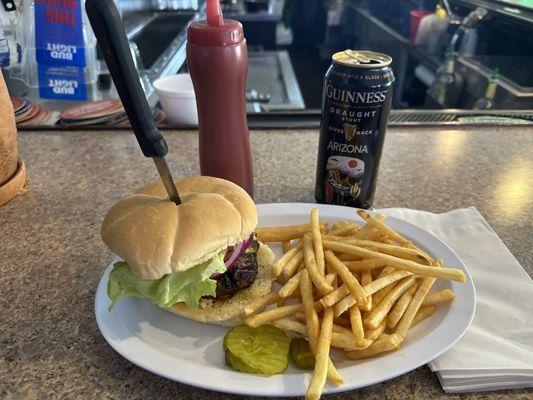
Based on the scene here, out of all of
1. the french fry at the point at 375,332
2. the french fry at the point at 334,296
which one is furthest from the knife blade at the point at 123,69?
the french fry at the point at 375,332

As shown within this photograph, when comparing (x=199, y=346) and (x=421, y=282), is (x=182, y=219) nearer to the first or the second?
(x=199, y=346)

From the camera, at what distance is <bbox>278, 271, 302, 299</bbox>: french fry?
951 mm

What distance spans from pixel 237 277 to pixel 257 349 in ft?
0.72

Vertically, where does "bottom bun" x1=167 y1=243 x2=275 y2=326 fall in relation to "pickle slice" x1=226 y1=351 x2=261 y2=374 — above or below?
below

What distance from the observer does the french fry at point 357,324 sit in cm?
83

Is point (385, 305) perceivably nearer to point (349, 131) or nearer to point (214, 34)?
point (349, 131)

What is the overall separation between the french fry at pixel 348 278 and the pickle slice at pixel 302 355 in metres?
0.14

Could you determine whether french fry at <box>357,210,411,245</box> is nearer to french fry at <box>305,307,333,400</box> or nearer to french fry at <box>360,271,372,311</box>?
french fry at <box>360,271,372,311</box>

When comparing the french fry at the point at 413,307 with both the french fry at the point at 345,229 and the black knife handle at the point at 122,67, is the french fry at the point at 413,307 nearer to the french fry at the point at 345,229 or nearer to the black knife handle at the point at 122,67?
the french fry at the point at 345,229

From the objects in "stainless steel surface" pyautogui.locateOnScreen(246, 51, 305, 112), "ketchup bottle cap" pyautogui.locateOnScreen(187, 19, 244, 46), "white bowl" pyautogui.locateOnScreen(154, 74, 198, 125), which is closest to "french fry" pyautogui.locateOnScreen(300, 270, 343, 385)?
"ketchup bottle cap" pyautogui.locateOnScreen(187, 19, 244, 46)

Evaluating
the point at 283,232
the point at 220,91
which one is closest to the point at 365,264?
the point at 283,232

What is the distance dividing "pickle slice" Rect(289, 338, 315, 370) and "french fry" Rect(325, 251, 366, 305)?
0.46 ft

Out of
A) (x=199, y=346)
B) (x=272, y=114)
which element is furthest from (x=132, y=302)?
(x=272, y=114)

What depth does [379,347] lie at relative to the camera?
0.84m
